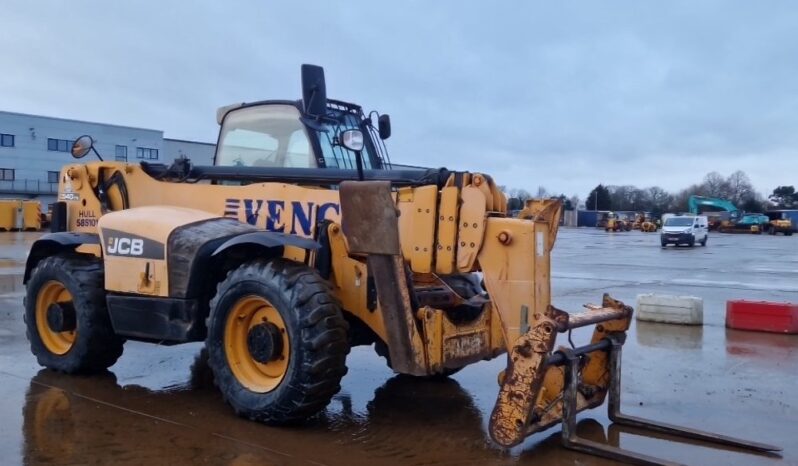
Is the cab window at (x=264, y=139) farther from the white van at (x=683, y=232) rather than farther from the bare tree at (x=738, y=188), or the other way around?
the bare tree at (x=738, y=188)

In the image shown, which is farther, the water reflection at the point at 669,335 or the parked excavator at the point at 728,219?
the parked excavator at the point at 728,219

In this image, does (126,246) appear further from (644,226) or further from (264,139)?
(644,226)

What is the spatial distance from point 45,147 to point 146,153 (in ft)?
25.4

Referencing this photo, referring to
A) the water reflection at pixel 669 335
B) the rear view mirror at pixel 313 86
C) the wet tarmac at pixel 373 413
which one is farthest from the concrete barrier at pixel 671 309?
the rear view mirror at pixel 313 86

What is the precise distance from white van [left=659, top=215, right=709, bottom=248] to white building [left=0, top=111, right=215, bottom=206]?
120 feet

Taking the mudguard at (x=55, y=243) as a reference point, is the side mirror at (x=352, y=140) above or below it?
above

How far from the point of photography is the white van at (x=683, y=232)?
37844mm

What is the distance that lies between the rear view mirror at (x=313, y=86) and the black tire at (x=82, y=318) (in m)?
2.49

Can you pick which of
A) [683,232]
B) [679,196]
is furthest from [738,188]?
[683,232]

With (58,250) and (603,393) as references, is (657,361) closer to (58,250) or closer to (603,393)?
(603,393)

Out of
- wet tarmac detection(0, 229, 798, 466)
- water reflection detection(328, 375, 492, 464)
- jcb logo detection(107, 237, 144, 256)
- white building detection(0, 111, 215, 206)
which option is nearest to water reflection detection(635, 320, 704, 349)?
wet tarmac detection(0, 229, 798, 466)

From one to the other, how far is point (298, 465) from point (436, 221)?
1904mm

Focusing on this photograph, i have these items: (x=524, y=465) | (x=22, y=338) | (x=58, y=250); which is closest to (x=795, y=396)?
(x=524, y=465)

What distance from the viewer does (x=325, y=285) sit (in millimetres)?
5320
